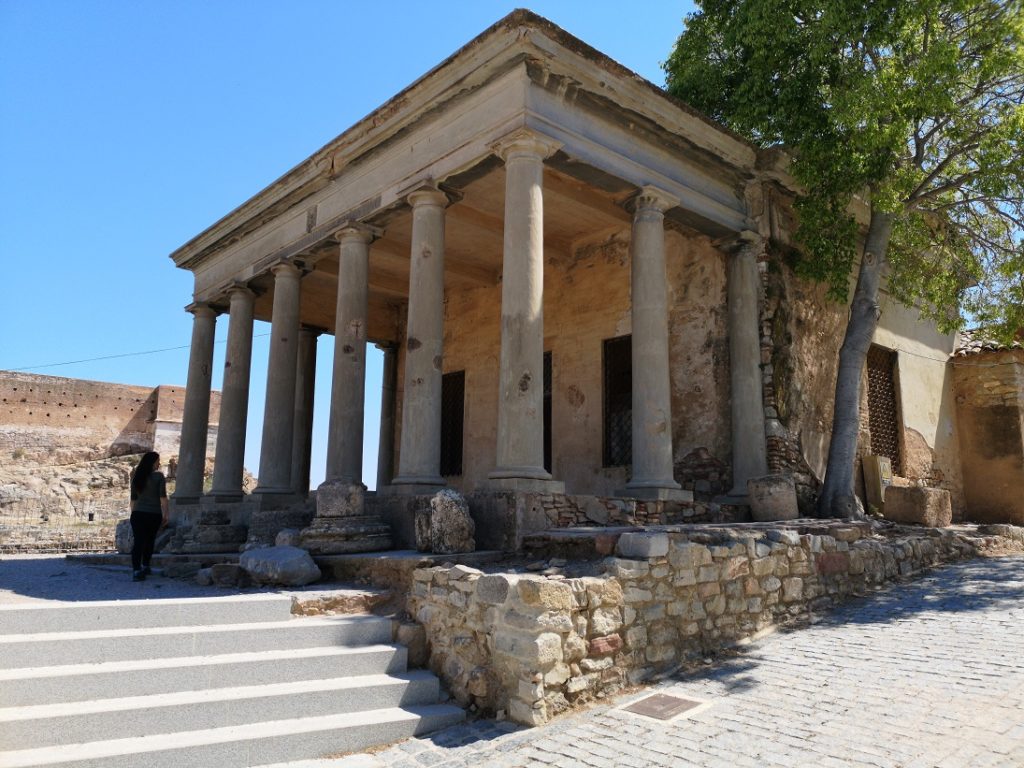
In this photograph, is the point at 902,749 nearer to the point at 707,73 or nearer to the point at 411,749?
the point at 411,749

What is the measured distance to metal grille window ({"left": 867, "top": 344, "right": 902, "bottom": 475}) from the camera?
13.1 m

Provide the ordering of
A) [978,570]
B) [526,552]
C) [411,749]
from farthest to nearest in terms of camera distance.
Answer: [978,570], [526,552], [411,749]

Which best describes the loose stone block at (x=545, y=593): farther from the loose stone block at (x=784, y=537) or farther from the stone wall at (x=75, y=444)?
the stone wall at (x=75, y=444)

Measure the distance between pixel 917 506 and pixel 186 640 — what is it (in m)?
9.72

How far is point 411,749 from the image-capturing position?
4461mm

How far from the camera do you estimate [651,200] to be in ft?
31.1

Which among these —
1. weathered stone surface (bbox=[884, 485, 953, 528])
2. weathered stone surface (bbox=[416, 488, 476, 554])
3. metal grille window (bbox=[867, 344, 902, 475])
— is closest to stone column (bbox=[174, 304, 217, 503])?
weathered stone surface (bbox=[416, 488, 476, 554])

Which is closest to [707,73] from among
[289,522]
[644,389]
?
[644,389]

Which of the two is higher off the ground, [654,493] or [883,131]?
[883,131]

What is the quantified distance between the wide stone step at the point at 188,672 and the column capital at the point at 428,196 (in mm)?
5900

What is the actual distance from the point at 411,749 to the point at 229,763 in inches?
41.1

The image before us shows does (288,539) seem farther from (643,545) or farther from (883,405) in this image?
(883,405)

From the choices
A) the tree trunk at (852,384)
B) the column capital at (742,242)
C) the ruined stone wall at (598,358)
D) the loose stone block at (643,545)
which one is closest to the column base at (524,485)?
the loose stone block at (643,545)

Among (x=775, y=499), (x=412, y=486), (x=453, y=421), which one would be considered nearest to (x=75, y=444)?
(x=453, y=421)
